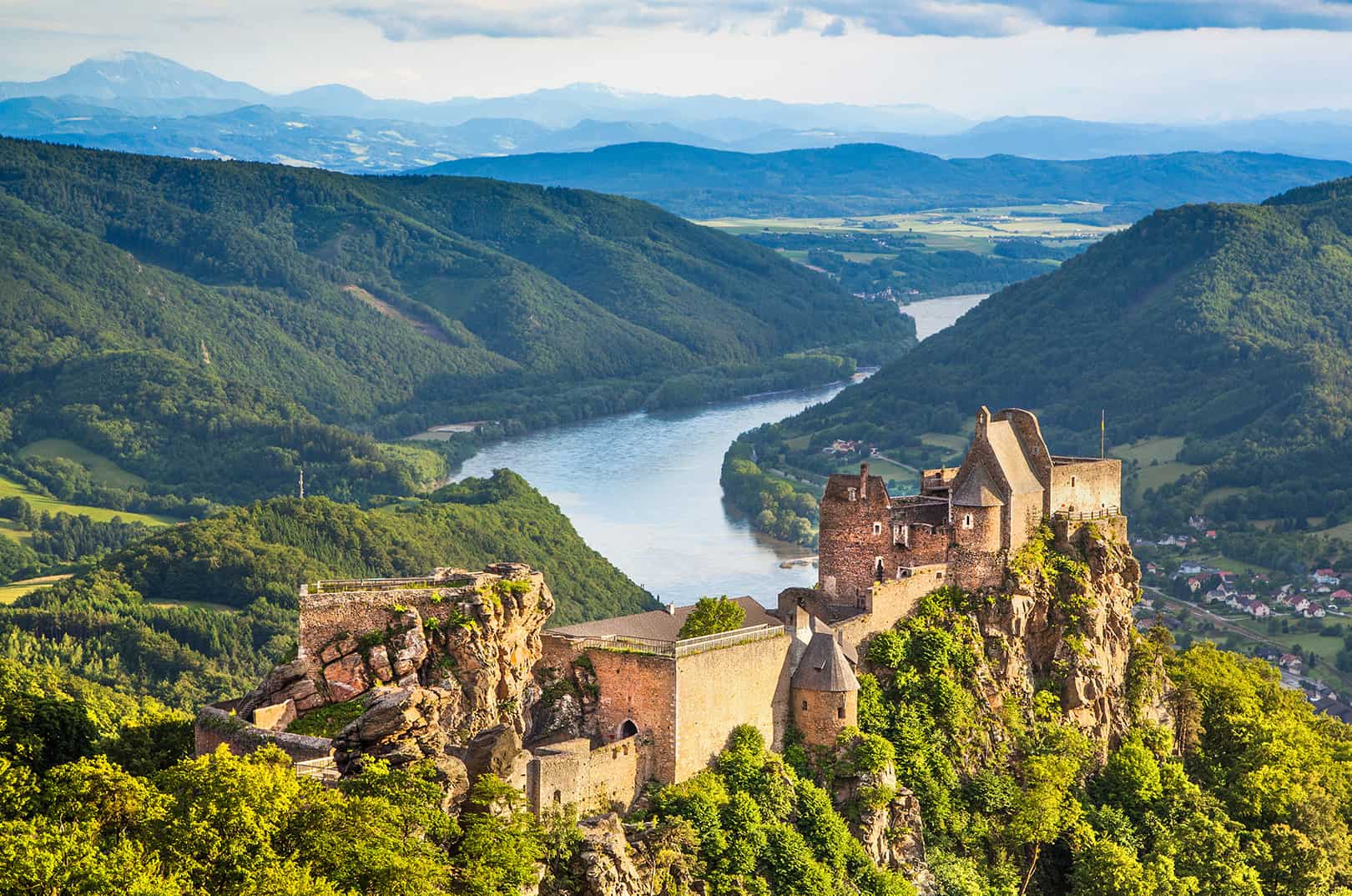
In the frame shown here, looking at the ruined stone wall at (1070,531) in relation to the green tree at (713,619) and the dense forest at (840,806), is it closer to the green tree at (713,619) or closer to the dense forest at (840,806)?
the dense forest at (840,806)

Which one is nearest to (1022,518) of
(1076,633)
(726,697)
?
(1076,633)

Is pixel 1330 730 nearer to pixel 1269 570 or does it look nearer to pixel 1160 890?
pixel 1160 890

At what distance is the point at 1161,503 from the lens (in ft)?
628

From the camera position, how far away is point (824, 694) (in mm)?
63125

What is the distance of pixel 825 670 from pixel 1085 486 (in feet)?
61.4

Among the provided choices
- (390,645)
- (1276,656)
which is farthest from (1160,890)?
(1276,656)

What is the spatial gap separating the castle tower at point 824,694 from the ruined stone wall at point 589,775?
20.5 feet

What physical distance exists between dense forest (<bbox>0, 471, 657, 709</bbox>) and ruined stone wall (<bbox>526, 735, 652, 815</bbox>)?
191 feet

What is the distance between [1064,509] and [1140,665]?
6651mm

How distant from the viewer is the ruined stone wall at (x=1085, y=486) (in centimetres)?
7638

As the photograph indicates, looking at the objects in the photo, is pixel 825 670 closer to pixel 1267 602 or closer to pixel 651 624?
pixel 651 624

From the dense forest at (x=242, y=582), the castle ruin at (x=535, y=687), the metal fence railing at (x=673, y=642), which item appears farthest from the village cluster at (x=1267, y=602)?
the metal fence railing at (x=673, y=642)

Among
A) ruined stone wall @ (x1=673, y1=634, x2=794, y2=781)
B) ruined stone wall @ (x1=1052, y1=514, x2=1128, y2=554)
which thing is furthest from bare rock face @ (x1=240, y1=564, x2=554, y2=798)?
ruined stone wall @ (x1=1052, y1=514, x2=1128, y2=554)

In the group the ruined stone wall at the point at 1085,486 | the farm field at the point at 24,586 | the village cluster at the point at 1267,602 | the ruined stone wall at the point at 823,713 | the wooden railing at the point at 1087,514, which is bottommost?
the village cluster at the point at 1267,602
